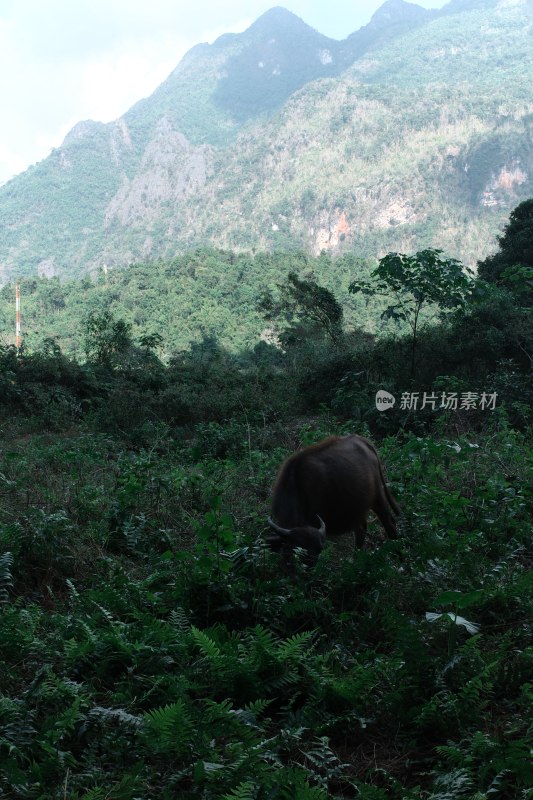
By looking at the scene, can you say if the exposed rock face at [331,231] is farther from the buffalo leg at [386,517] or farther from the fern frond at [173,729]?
the fern frond at [173,729]

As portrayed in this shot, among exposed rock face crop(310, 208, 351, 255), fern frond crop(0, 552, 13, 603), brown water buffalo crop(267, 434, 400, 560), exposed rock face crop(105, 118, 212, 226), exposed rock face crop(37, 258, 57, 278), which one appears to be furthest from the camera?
exposed rock face crop(105, 118, 212, 226)

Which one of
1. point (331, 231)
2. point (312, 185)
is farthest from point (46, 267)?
point (331, 231)

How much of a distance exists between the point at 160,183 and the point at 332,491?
162 m

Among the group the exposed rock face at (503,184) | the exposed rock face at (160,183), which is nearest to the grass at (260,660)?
the exposed rock face at (503,184)

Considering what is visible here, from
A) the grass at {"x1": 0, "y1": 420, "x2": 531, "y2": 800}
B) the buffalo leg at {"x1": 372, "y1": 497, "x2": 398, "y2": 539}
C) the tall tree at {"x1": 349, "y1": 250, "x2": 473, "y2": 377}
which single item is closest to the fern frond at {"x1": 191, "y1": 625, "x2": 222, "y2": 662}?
the grass at {"x1": 0, "y1": 420, "x2": 531, "y2": 800}

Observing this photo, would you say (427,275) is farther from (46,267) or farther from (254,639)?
(46,267)

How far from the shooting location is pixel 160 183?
158 meters

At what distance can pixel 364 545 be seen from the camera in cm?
564

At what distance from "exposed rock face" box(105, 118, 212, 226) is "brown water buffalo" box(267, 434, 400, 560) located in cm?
14695

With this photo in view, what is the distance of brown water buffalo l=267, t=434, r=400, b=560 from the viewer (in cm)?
516

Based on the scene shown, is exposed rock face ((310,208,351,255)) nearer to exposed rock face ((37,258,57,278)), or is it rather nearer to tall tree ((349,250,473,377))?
exposed rock face ((37,258,57,278))

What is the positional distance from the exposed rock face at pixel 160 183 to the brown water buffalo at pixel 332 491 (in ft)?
482

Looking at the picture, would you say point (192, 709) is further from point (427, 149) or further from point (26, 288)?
point (427, 149)

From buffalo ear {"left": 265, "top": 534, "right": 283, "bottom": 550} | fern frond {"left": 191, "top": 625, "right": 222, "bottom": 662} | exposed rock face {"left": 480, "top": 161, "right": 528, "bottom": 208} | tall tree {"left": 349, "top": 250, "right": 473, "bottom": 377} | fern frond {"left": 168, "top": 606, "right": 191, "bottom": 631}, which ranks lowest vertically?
fern frond {"left": 168, "top": 606, "right": 191, "bottom": 631}
